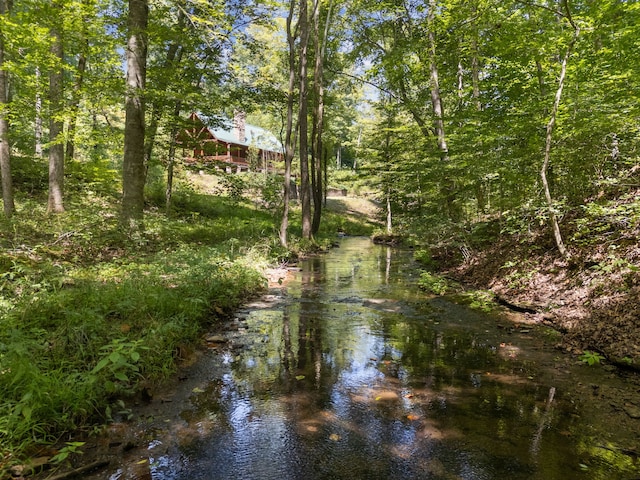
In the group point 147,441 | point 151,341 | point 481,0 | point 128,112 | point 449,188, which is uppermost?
point 481,0

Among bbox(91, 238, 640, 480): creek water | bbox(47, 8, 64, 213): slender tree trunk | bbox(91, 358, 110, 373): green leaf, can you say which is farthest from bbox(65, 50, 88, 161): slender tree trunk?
bbox(91, 358, 110, 373): green leaf

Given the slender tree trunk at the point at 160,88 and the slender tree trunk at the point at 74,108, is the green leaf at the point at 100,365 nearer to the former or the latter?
the slender tree trunk at the point at 74,108

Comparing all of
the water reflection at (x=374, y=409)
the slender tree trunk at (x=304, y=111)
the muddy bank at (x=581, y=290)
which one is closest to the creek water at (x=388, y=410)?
the water reflection at (x=374, y=409)

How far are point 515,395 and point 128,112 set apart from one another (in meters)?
10.9

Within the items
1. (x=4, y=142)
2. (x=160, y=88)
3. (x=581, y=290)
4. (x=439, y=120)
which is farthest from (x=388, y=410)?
(x=160, y=88)

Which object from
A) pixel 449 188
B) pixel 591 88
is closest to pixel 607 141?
pixel 591 88

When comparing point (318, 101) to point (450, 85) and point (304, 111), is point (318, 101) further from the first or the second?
point (450, 85)

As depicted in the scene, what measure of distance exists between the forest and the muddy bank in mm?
34

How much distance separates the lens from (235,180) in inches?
742

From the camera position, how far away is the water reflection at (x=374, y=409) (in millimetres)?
2797

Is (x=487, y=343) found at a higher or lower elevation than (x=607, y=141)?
lower

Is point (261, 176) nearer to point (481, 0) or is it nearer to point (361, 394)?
point (481, 0)

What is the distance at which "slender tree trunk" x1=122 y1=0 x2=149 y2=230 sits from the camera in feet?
32.5

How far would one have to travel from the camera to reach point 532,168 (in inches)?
319
